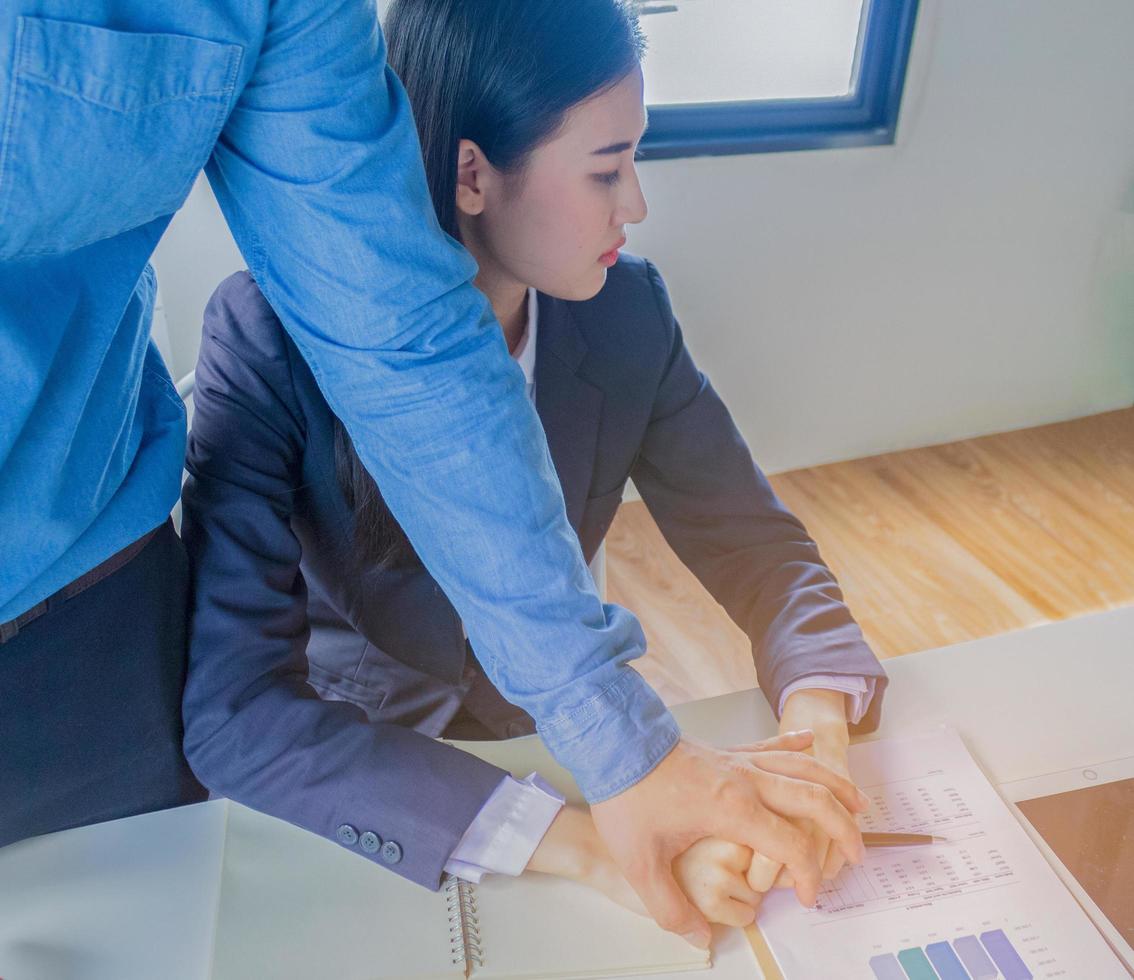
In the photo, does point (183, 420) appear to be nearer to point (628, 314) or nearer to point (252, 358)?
point (252, 358)

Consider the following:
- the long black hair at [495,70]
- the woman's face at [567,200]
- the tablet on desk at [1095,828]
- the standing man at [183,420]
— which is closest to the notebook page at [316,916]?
the standing man at [183,420]

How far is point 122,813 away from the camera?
0.83 metres

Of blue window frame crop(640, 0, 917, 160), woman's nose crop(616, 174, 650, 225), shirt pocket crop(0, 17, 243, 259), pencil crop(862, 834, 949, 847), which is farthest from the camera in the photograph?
blue window frame crop(640, 0, 917, 160)

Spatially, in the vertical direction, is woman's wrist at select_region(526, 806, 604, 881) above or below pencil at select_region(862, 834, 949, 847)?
above

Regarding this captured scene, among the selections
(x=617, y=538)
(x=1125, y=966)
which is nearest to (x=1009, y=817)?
(x=1125, y=966)

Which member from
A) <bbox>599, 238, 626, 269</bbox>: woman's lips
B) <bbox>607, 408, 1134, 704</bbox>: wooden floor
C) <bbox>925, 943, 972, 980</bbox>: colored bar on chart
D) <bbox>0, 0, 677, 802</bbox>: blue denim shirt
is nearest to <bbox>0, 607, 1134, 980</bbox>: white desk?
<bbox>925, 943, 972, 980</bbox>: colored bar on chart

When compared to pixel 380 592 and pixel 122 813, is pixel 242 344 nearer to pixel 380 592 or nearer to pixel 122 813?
pixel 380 592

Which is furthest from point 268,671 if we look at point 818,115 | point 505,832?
point 818,115

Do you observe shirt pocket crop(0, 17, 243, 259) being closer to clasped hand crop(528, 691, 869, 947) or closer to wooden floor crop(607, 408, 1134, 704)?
clasped hand crop(528, 691, 869, 947)

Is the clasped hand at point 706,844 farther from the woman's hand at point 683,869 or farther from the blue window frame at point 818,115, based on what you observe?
the blue window frame at point 818,115

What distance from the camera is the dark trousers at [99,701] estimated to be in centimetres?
74

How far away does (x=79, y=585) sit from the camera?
750 mm

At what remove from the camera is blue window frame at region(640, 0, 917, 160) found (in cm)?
240

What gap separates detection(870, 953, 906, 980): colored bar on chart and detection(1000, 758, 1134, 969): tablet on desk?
0.15m
